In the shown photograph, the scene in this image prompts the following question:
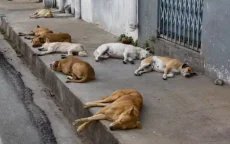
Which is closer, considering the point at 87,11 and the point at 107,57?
the point at 107,57

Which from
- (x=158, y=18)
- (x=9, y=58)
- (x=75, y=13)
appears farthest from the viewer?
(x=75, y=13)

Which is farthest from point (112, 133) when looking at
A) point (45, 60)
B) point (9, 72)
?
point (9, 72)

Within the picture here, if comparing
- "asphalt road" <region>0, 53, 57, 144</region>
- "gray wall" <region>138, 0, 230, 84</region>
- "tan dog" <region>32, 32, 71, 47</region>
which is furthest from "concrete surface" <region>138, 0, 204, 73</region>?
"asphalt road" <region>0, 53, 57, 144</region>

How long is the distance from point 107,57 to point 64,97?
1.85 metres

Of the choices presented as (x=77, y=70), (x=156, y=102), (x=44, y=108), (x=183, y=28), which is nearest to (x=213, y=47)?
(x=183, y=28)

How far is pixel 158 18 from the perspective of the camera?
8.29 metres

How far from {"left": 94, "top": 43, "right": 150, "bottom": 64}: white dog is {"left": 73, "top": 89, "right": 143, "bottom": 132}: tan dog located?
246 centimetres

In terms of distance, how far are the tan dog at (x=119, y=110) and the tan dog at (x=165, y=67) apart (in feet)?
4.97

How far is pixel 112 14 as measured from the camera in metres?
10.6

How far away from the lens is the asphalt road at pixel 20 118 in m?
5.52

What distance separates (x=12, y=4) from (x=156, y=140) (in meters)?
13.9

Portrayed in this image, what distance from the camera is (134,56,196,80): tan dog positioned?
268 inches

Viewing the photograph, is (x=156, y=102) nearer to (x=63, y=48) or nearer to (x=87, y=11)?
(x=63, y=48)

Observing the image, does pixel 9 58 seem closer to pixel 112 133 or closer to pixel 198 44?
pixel 198 44
